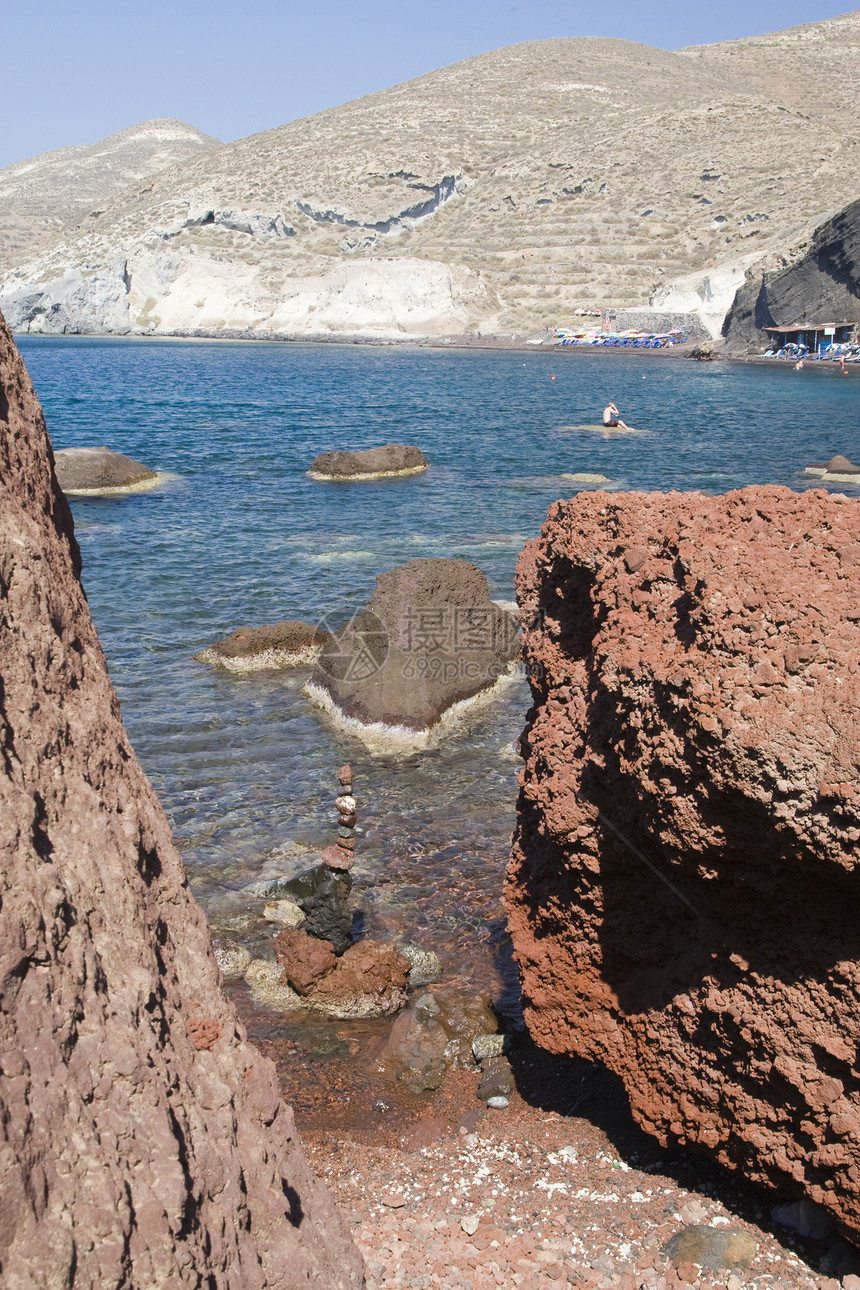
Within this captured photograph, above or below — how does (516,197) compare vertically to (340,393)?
above

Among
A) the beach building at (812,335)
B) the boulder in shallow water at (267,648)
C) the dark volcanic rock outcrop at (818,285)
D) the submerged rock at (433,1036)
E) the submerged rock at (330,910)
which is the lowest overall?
the submerged rock at (433,1036)

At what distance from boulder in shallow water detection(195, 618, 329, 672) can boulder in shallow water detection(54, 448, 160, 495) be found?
13900 millimetres

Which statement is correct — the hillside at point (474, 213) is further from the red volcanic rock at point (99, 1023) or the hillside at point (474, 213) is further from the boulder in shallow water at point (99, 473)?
the red volcanic rock at point (99, 1023)

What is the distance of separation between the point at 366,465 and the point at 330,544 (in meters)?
8.73

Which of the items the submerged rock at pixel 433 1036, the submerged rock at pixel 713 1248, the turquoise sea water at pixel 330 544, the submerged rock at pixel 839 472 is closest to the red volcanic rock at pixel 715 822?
the submerged rock at pixel 713 1248

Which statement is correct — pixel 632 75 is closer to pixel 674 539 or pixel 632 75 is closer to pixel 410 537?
pixel 410 537

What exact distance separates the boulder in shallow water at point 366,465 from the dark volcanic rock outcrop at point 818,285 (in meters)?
54.0

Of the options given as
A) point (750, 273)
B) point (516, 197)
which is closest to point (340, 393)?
point (750, 273)

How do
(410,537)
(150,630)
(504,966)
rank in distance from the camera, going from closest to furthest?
(504,966), (150,630), (410,537)

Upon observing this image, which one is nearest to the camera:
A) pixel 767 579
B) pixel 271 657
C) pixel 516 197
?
pixel 767 579

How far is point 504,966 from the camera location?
732 centimetres

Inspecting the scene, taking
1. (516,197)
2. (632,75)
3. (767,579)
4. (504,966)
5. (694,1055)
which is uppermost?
(632,75)

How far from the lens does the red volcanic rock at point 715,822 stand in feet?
11.4

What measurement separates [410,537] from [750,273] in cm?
6946
